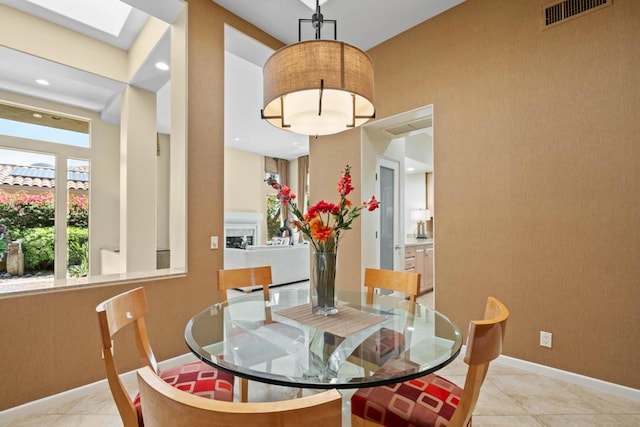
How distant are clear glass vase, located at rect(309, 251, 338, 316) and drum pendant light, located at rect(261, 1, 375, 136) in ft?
2.57

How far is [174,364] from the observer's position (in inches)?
96.7

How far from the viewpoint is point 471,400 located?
3.19 ft

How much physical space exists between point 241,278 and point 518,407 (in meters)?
2.01

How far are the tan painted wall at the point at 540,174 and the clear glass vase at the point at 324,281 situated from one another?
1754mm

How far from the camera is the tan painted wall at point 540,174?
2094 mm

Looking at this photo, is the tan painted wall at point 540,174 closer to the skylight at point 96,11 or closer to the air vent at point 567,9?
the air vent at point 567,9

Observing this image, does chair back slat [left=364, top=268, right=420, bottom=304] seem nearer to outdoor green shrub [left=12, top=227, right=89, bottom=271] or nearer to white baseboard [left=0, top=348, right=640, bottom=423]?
white baseboard [left=0, top=348, right=640, bottom=423]

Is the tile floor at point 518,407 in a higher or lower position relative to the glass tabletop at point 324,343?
lower

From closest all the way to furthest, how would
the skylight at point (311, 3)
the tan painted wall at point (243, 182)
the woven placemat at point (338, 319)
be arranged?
the woven placemat at point (338, 319)
the skylight at point (311, 3)
the tan painted wall at point (243, 182)

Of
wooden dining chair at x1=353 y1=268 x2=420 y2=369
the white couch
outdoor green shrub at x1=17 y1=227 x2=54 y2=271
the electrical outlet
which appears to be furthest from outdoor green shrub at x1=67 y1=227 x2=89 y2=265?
the electrical outlet

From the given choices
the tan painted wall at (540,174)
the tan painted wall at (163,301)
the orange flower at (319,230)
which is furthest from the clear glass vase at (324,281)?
the tan painted wall at (540,174)

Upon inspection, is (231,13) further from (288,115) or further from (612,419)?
(612,419)

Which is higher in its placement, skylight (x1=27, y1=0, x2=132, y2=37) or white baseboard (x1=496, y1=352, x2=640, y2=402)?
skylight (x1=27, y1=0, x2=132, y2=37)

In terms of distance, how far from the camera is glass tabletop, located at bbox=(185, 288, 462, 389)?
105cm
